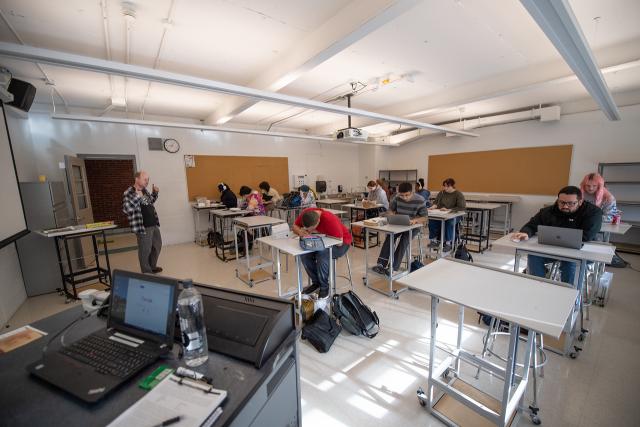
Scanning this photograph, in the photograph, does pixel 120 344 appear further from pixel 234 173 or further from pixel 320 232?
pixel 234 173

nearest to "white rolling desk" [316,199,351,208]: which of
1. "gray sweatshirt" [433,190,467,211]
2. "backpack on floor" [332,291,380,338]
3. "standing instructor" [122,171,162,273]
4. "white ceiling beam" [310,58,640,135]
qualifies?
"white ceiling beam" [310,58,640,135]

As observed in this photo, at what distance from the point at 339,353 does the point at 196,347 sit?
1.69m

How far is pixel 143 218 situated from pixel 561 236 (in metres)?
5.03

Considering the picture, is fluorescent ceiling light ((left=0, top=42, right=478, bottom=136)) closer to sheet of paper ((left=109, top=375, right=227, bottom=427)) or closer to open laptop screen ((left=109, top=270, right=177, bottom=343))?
open laptop screen ((left=109, top=270, right=177, bottom=343))

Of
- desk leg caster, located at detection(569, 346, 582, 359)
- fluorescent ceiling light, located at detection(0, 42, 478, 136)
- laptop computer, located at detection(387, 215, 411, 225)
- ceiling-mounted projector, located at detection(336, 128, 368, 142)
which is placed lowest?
desk leg caster, located at detection(569, 346, 582, 359)

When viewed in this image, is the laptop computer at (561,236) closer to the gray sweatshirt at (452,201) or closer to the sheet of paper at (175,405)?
the gray sweatshirt at (452,201)

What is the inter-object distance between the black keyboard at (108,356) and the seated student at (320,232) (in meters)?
2.07

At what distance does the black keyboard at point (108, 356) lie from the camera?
2.99ft

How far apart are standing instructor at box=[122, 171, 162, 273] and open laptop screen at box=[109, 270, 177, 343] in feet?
10.0

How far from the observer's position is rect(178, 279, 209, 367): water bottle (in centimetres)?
100

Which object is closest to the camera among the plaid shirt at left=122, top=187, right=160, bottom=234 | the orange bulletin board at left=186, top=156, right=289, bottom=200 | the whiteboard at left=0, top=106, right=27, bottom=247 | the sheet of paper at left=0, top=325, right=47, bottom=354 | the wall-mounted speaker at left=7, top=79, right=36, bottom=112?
the sheet of paper at left=0, top=325, right=47, bottom=354

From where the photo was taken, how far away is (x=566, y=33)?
2.04m

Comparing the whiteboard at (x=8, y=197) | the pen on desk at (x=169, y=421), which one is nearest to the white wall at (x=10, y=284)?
the whiteboard at (x=8, y=197)

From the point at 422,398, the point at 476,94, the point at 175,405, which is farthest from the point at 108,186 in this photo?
the point at 476,94
